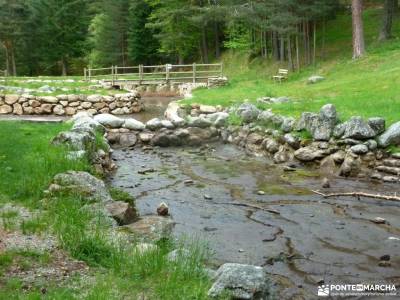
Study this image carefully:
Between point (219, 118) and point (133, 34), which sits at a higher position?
point (133, 34)

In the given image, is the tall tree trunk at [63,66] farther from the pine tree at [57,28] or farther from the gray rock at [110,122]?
the gray rock at [110,122]

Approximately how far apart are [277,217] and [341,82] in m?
14.2

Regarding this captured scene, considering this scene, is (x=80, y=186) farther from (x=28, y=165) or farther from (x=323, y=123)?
(x=323, y=123)

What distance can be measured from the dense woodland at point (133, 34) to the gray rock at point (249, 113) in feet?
45.0

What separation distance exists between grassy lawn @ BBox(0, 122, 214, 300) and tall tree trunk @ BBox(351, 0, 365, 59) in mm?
21454

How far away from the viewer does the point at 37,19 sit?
177 ft

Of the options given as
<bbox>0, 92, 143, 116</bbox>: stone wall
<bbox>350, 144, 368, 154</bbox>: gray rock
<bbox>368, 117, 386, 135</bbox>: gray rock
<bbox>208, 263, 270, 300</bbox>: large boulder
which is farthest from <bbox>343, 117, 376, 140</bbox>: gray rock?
<bbox>0, 92, 143, 116</bbox>: stone wall

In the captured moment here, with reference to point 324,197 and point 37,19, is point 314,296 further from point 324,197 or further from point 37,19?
point 37,19

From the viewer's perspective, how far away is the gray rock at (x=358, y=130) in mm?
12402

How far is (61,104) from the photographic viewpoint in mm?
24031

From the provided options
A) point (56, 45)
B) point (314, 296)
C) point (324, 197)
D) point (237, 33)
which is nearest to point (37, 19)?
point (56, 45)

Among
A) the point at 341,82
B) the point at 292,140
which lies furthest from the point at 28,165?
the point at 341,82

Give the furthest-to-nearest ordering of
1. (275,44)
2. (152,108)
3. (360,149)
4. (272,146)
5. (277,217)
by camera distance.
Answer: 1. (275,44)
2. (152,108)
3. (272,146)
4. (360,149)
5. (277,217)

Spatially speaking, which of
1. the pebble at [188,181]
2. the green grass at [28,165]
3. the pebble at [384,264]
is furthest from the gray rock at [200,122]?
the pebble at [384,264]
